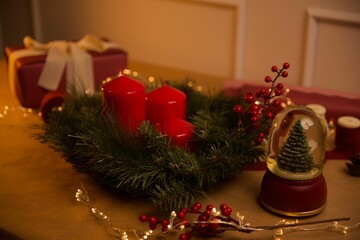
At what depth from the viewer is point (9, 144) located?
43.9 inches

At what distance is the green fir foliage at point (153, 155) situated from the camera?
33.5 inches

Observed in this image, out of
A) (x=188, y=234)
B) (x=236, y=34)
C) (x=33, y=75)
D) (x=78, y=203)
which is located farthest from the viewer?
(x=236, y=34)

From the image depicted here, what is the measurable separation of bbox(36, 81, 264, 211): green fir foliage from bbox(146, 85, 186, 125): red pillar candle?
0.04 metres

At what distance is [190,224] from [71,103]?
1.21 ft

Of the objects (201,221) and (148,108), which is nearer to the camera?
(201,221)

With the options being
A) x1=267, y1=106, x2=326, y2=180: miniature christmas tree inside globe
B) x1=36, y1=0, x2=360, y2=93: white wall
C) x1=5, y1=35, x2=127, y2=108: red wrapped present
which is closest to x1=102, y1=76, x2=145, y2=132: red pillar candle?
x1=267, y1=106, x2=326, y2=180: miniature christmas tree inside globe

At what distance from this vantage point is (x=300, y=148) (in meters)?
0.84

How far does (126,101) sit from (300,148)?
0.98 feet

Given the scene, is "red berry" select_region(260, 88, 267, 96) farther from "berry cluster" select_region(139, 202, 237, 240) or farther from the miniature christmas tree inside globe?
"berry cluster" select_region(139, 202, 237, 240)

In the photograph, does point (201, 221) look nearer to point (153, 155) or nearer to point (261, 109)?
point (153, 155)

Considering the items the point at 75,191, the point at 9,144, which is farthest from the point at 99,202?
the point at 9,144

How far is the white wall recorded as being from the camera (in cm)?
153

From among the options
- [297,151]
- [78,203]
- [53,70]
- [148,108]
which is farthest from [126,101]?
[53,70]

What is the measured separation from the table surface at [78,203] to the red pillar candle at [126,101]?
4.9 inches
